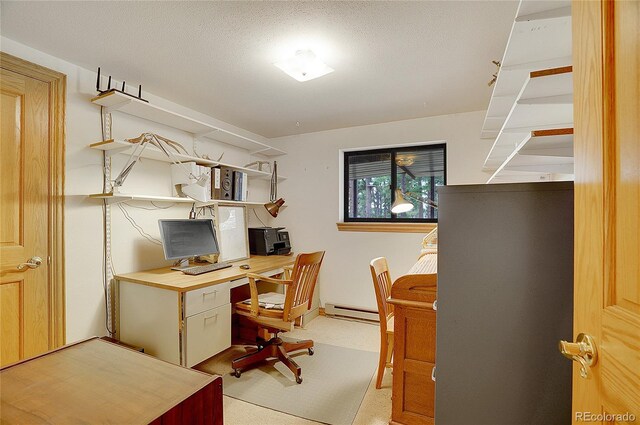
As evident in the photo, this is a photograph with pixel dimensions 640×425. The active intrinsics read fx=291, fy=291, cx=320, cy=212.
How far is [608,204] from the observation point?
56cm

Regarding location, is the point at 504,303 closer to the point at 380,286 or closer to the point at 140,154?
the point at 380,286

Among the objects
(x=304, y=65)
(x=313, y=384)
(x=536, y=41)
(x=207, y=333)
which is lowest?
(x=313, y=384)

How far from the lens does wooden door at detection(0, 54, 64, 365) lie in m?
1.75

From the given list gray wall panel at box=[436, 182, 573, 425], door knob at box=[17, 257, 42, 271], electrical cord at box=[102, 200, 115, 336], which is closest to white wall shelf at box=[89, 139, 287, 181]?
electrical cord at box=[102, 200, 115, 336]

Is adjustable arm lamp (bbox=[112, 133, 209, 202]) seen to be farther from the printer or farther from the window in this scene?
the window

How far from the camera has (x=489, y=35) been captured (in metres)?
1.67

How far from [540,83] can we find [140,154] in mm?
2425

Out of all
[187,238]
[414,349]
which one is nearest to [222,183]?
[187,238]

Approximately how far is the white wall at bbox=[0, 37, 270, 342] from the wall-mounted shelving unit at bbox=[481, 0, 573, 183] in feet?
8.54

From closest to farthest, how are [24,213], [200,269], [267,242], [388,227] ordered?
1. [24,213]
2. [200,269]
3. [388,227]
4. [267,242]

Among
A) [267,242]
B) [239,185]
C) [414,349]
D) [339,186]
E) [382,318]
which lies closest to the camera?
[414,349]

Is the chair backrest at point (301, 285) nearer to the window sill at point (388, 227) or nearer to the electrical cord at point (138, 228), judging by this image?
the window sill at point (388, 227)

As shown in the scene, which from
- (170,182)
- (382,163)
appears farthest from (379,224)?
(170,182)

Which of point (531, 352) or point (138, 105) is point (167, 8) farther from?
point (531, 352)
